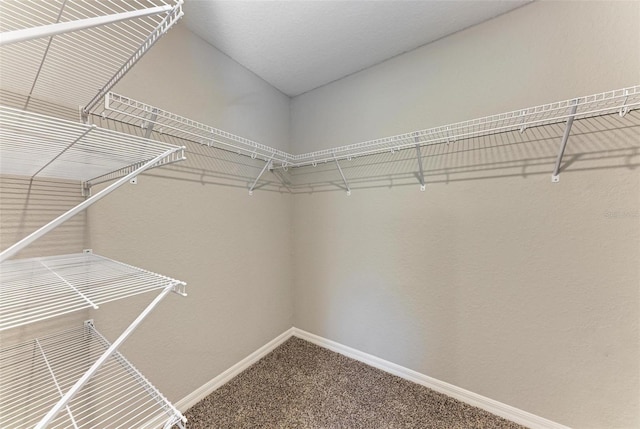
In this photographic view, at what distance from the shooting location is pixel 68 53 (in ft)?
3.04

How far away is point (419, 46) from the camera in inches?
62.5

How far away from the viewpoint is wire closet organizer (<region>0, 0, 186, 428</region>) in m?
0.62

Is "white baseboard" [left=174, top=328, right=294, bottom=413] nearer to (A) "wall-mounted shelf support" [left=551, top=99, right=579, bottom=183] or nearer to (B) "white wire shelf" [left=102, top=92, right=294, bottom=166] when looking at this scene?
(B) "white wire shelf" [left=102, top=92, right=294, bottom=166]

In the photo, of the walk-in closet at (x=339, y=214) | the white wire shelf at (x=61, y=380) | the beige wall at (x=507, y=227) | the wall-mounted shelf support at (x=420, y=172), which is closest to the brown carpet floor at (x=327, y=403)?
the walk-in closet at (x=339, y=214)

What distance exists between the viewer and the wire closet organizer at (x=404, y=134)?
105cm

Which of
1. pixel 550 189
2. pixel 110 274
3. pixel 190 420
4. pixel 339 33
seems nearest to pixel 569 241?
pixel 550 189

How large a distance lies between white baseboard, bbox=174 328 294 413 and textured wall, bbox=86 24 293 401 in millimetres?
32

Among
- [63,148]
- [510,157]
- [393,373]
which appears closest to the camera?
[63,148]

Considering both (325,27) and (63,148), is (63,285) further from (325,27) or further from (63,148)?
(325,27)

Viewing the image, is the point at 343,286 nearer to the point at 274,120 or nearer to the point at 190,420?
the point at 190,420

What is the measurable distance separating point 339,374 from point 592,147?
1952 mm

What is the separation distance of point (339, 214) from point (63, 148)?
60.5 inches

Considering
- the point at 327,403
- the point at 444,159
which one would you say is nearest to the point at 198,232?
the point at 327,403

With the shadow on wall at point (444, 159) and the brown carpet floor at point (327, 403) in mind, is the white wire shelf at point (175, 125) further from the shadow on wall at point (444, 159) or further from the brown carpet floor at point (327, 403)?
the brown carpet floor at point (327, 403)
